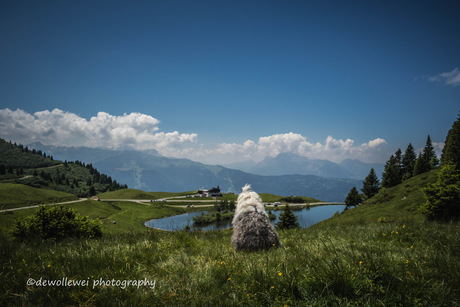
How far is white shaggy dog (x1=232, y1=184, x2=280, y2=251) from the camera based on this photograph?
22.9 feet

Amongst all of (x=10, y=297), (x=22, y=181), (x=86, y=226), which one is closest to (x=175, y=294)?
(x=10, y=297)

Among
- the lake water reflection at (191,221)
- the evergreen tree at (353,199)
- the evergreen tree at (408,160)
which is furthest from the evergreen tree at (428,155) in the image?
the lake water reflection at (191,221)

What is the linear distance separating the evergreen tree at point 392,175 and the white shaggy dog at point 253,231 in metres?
84.1

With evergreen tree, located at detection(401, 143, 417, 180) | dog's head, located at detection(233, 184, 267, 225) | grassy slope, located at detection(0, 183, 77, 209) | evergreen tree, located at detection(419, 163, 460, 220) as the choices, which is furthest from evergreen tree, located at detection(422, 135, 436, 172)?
grassy slope, located at detection(0, 183, 77, 209)

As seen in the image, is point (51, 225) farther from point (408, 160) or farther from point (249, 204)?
point (408, 160)

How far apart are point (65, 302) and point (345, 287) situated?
13.1ft

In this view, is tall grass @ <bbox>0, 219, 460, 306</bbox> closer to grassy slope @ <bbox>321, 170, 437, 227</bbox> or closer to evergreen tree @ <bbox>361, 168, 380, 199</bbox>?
grassy slope @ <bbox>321, 170, 437, 227</bbox>

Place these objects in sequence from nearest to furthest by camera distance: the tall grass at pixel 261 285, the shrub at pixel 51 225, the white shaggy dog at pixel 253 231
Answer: the tall grass at pixel 261 285, the white shaggy dog at pixel 253 231, the shrub at pixel 51 225

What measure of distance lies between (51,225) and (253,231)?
9827 mm

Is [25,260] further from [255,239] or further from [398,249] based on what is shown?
[398,249]

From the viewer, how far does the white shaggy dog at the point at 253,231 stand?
6980 mm

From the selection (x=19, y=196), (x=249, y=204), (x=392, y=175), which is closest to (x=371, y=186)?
(x=392, y=175)

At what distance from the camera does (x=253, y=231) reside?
707 centimetres

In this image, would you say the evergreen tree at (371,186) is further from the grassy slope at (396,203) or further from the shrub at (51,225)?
the shrub at (51,225)
